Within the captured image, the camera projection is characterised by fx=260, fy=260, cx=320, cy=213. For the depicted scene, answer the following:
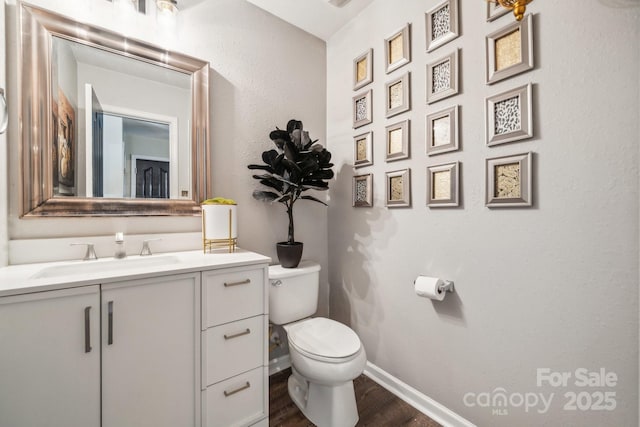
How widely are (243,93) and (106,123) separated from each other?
794 millimetres

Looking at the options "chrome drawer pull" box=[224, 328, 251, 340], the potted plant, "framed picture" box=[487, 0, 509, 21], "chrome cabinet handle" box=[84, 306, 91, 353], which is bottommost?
"chrome drawer pull" box=[224, 328, 251, 340]

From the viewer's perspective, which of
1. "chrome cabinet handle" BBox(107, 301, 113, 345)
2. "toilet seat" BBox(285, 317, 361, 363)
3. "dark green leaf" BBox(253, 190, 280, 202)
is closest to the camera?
"chrome cabinet handle" BBox(107, 301, 113, 345)

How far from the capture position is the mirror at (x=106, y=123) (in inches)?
46.5

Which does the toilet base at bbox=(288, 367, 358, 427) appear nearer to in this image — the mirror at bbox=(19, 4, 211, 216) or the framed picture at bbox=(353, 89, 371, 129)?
the mirror at bbox=(19, 4, 211, 216)

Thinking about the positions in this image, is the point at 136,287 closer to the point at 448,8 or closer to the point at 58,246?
the point at 58,246

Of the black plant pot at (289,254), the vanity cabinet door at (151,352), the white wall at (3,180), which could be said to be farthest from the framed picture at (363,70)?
the white wall at (3,180)

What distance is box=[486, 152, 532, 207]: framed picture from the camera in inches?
42.3

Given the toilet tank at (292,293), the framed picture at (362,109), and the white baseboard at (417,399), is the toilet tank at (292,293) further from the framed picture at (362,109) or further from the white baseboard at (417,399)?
the framed picture at (362,109)

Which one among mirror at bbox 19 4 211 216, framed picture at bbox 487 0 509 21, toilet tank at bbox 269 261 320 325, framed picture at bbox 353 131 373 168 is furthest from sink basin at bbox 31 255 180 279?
framed picture at bbox 487 0 509 21

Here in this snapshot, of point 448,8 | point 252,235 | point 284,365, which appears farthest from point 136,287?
point 448,8

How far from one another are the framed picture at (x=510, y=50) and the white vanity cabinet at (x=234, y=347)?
140cm

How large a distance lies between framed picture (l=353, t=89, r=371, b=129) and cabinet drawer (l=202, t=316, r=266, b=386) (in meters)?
1.41

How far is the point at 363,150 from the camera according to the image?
1.85 metres

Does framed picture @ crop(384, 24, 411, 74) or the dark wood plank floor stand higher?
framed picture @ crop(384, 24, 411, 74)
